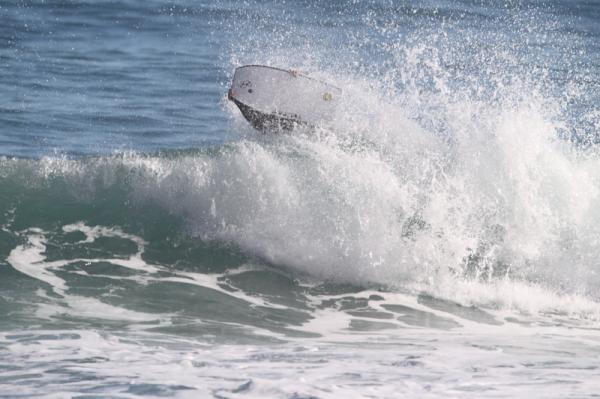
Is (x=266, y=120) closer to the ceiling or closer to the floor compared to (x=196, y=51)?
closer to the floor

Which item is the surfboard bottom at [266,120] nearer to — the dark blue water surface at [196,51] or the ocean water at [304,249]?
the ocean water at [304,249]

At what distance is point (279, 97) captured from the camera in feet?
39.8

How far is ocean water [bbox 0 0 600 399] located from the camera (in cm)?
678

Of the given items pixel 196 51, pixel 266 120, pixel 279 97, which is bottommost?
pixel 266 120

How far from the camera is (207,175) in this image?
11.0 metres

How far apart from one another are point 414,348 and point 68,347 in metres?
2.64

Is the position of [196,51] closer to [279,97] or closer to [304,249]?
[279,97]

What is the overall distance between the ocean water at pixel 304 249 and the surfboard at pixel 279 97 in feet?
0.74

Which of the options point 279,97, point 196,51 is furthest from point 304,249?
point 196,51

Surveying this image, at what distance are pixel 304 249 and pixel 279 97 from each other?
104 inches

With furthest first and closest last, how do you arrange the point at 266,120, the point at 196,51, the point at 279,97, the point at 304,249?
the point at 196,51, the point at 266,120, the point at 279,97, the point at 304,249

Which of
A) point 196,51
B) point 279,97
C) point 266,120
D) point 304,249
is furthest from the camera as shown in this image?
point 196,51

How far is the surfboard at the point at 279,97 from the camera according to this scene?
39.7 ft

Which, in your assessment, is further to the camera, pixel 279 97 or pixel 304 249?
pixel 279 97
